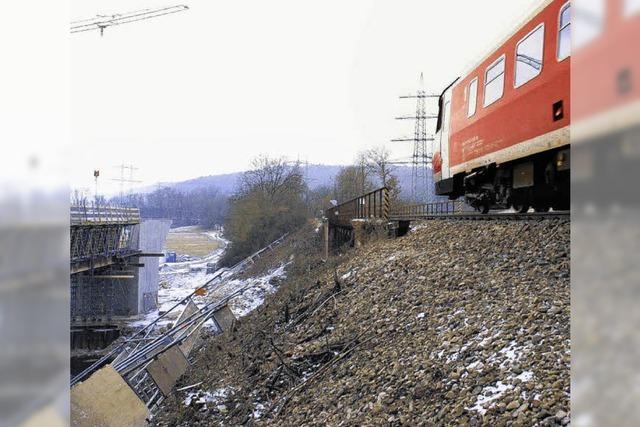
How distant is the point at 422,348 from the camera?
5953mm

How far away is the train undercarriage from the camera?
6.82m

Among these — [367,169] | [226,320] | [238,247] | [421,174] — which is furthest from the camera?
[238,247]

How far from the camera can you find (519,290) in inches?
251

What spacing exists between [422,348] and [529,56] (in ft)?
13.8

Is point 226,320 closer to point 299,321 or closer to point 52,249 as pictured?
point 299,321

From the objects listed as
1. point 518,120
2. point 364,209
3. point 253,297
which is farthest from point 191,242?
point 518,120

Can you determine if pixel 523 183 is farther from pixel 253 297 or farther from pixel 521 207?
pixel 253 297

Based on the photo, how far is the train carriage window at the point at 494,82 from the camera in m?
7.91

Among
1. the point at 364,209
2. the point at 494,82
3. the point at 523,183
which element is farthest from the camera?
the point at 364,209

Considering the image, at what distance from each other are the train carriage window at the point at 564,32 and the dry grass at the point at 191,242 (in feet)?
237

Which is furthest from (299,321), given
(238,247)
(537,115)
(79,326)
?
(238,247)

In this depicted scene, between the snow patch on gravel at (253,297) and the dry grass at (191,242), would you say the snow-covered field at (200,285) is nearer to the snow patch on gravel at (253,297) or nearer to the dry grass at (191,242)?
the snow patch on gravel at (253,297)

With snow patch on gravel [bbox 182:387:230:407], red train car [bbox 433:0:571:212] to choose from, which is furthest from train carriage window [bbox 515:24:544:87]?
snow patch on gravel [bbox 182:387:230:407]

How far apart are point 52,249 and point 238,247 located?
5116cm
